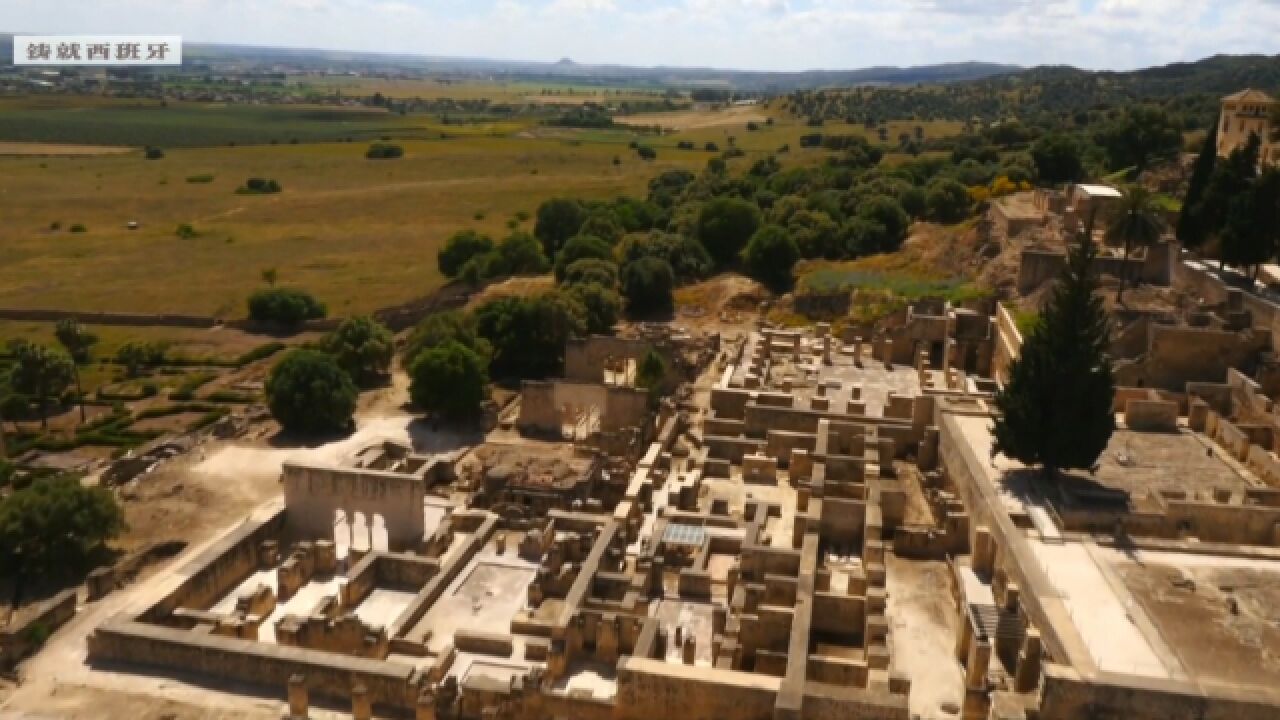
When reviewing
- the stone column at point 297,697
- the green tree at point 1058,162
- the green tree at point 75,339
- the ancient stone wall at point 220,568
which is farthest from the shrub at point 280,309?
the green tree at point 1058,162

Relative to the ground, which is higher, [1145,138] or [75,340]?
[1145,138]

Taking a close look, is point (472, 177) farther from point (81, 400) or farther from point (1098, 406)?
point (1098, 406)

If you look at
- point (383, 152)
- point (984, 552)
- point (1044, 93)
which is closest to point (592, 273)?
point (984, 552)

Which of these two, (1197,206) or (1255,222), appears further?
(1197,206)

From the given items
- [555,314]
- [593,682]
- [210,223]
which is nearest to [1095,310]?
[593,682]

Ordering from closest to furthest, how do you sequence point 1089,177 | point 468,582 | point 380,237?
point 468,582
point 1089,177
point 380,237

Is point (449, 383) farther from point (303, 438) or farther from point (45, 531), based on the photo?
point (45, 531)

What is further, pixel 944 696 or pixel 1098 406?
pixel 1098 406

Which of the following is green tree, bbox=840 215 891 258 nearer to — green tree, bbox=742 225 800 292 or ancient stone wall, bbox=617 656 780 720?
green tree, bbox=742 225 800 292
